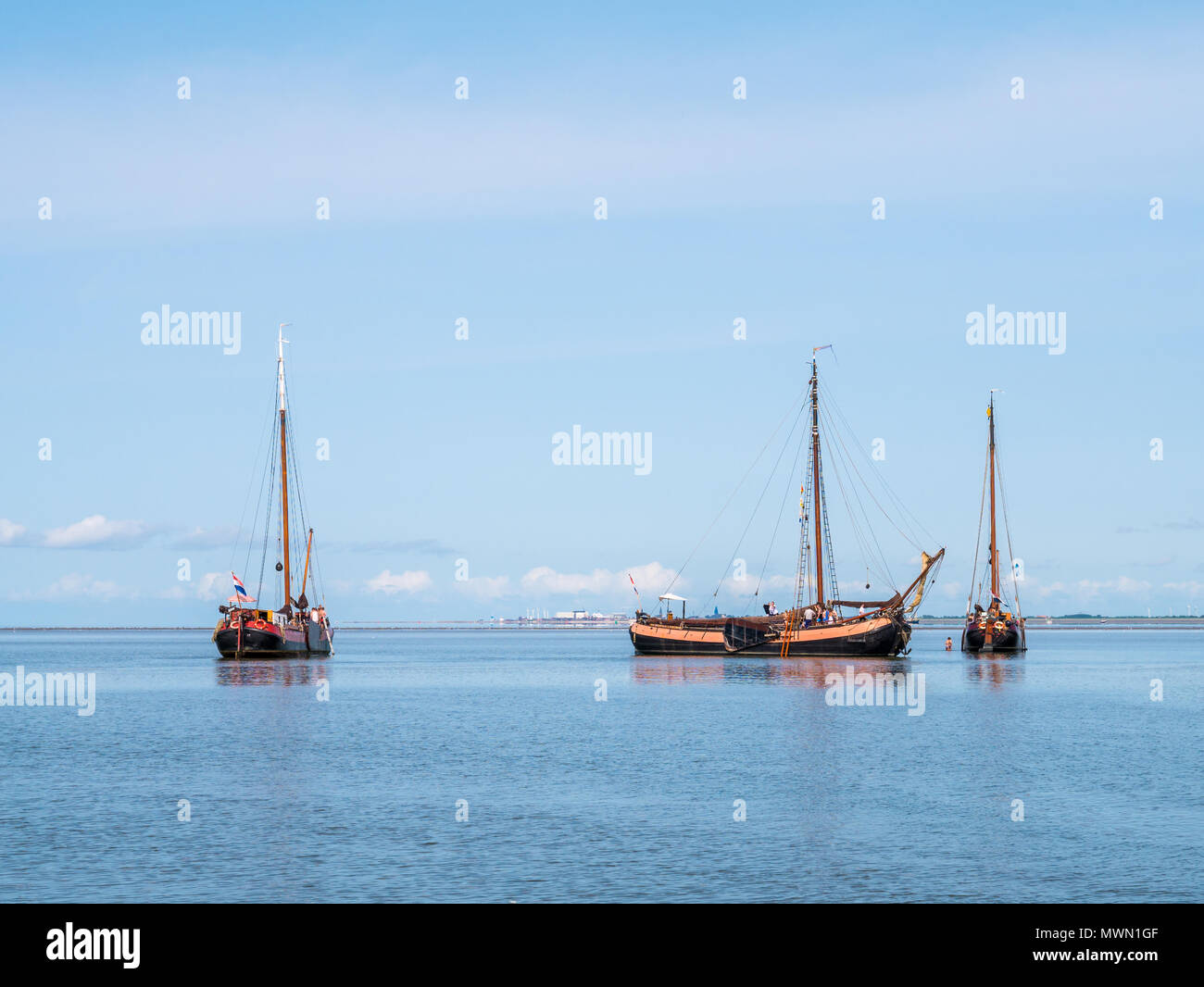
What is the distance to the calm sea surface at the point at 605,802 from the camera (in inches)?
1172

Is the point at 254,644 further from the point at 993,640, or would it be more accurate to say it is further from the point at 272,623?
the point at 993,640

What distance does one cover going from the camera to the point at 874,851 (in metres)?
33.0

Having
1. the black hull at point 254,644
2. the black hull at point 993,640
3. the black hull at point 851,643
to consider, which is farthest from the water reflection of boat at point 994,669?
the black hull at point 254,644

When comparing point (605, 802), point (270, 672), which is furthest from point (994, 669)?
point (605, 802)

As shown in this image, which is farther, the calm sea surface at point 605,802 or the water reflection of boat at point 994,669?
the water reflection of boat at point 994,669

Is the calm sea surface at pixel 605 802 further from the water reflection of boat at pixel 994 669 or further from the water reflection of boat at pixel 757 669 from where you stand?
the water reflection of boat at pixel 994 669

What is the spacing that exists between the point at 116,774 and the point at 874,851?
100ft

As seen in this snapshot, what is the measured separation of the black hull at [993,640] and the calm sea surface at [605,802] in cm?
6776

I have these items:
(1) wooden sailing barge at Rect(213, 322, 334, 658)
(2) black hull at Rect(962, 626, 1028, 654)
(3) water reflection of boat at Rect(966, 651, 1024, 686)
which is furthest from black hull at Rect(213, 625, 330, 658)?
(2) black hull at Rect(962, 626, 1028, 654)

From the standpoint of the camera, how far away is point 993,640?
506 feet

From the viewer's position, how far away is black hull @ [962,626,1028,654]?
154125mm
